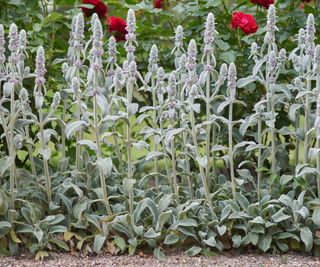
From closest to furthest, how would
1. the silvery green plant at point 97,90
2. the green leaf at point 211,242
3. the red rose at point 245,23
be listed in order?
the silvery green plant at point 97,90
the green leaf at point 211,242
the red rose at point 245,23

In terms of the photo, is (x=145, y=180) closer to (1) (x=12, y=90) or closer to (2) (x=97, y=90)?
(2) (x=97, y=90)

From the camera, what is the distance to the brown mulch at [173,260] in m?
4.13

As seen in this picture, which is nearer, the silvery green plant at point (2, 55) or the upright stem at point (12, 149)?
the silvery green plant at point (2, 55)

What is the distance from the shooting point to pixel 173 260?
4188 mm

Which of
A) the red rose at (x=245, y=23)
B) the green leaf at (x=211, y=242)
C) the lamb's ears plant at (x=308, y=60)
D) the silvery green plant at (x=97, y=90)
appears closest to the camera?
the silvery green plant at (x=97, y=90)

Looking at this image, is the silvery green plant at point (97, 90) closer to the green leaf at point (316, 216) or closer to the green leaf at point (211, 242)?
the green leaf at point (211, 242)

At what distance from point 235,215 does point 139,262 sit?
0.61m

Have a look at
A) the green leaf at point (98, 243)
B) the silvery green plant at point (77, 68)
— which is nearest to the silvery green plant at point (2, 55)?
the silvery green plant at point (77, 68)

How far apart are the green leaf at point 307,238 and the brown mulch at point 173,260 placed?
0.08 meters

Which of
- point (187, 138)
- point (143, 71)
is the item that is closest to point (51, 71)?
point (143, 71)

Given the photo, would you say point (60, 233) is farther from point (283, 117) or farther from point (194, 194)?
point (283, 117)

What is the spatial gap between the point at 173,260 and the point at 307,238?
0.75 metres

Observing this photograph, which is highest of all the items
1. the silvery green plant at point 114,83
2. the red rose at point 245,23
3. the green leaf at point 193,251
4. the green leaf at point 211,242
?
the red rose at point 245,23

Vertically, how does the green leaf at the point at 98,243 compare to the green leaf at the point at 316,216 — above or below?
below
